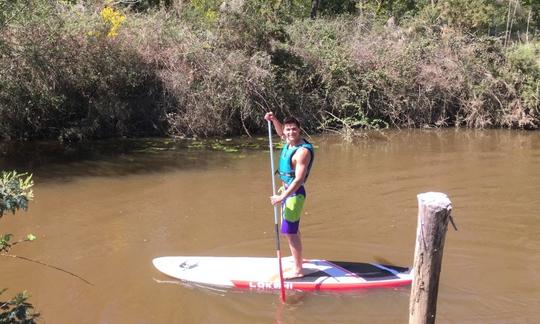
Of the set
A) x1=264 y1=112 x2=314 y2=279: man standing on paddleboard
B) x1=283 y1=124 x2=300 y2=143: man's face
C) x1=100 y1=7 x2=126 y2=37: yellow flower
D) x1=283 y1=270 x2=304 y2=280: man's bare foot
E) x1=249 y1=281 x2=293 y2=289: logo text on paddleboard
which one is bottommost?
x1=249 y1=281 x2=293 y2=289: logo text on paddleboard

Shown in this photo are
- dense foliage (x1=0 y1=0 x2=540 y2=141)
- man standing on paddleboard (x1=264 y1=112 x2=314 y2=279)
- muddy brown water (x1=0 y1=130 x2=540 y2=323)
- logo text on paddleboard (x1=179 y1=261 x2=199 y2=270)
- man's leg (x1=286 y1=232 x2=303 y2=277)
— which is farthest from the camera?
dense foliage (x1=0 y1=0 x2=540 y2=141)

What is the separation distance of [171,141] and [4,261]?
7702 millimetres

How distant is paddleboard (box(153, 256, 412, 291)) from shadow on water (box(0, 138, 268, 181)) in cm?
484

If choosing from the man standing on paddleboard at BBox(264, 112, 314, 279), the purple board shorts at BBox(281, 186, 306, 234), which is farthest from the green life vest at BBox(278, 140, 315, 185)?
the purple board shorts at BBox(281, 186, 306, 234)

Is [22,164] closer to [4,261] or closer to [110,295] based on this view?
[4,261]

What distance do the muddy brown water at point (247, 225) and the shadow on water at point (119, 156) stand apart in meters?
0.05

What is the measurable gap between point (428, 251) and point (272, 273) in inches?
95.3

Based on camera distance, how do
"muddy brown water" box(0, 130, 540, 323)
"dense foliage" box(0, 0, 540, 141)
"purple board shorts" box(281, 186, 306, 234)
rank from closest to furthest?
"muddy brown water" box(0, 130, 540, 323) → "purple board shorts" box(281, 186, 306, 234) → "dense foliage" box(0, 0, 540, 141)

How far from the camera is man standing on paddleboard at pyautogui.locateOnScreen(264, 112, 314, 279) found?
566 centimetres

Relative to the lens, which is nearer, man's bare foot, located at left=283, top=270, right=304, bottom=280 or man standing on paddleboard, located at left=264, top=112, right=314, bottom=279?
man standing on paddleboard, located at left=264, top=112, right=314, bottom=279

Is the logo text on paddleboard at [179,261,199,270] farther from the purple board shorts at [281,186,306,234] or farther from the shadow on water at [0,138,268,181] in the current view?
the shadow on water at [0,138,268,181]

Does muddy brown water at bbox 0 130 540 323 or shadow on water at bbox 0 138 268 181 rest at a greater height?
shadow on water at bbox 0 138 268 181

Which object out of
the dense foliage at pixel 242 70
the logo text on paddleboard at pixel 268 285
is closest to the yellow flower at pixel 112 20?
the dense foliage at pixel 242 70

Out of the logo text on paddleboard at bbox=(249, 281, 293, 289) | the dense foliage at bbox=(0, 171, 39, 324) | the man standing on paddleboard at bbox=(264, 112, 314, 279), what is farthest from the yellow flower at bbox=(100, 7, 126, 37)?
the dense foliage at bbox=(0, 171, 39, 324)
